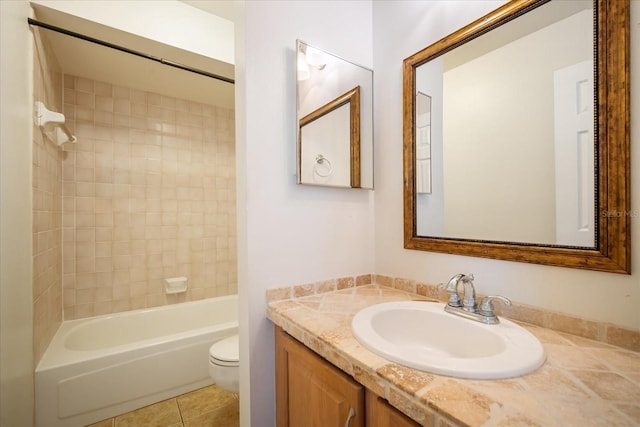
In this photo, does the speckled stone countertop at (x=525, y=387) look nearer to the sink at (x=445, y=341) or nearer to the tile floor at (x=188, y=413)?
the sink at (x=445, y=341)

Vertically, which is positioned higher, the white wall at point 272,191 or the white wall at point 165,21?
the white wall at point 165,21

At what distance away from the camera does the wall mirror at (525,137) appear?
692 millimetres

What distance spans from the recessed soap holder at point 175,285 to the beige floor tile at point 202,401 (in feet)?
2.98

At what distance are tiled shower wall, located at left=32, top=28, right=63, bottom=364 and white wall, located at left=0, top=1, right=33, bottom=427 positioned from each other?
0.34 feet

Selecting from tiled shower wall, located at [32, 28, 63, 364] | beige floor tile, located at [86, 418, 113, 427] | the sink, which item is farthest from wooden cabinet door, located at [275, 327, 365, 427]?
tiled shower wall, located at [32, 28, 63, 364]

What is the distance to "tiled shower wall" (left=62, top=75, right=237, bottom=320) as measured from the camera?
7.00 ft

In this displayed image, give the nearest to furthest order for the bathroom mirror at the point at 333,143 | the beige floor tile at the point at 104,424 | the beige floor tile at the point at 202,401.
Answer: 1. the bathroom mirror at the point at 333,143
2. the beige floor tile at the point at 104,424
3. the beige floor tile at the point at 202,401

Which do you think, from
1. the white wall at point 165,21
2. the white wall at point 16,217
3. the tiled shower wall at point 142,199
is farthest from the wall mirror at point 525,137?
the tiled shower wall at point 142,199

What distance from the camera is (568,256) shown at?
29.8 inches

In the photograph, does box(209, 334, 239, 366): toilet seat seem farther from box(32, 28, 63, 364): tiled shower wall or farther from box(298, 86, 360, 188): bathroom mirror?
box(298, 86, 360, 188): bathroom mirror

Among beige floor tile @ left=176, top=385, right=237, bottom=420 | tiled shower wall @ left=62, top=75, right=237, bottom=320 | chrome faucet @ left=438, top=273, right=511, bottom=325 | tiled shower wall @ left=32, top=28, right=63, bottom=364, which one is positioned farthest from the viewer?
tiled shower wall @ left=62, top=75, right=237, bottom=320

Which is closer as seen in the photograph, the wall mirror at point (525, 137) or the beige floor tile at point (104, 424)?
the wall mirror at point (525, 137)

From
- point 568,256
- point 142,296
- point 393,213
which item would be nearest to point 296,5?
point 393,213

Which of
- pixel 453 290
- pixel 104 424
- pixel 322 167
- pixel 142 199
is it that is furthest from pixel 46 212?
A: pixel 453 290
